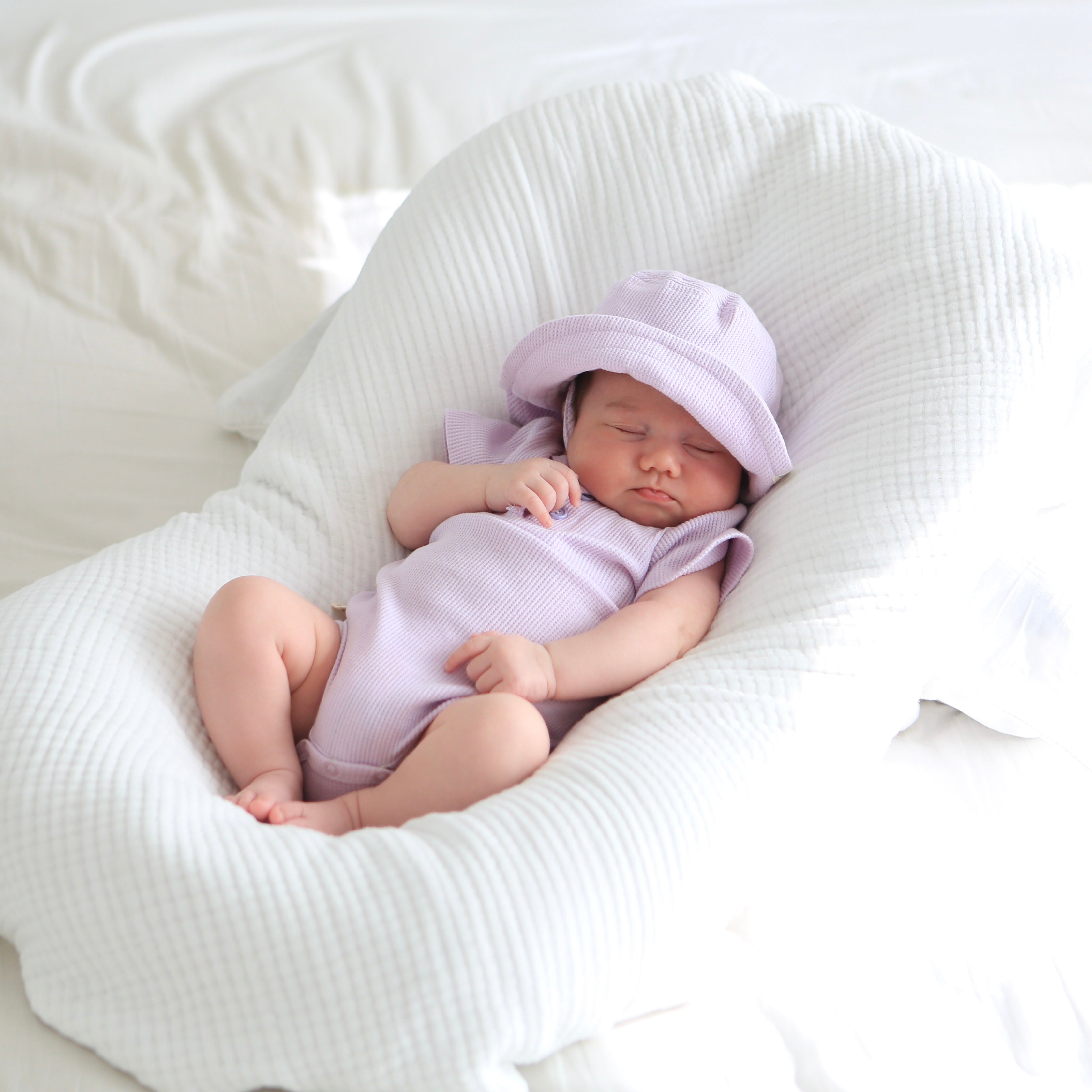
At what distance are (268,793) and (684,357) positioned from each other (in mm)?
550

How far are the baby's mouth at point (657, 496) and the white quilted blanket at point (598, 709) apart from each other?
98 mm

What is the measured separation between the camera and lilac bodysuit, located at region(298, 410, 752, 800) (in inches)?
36.5

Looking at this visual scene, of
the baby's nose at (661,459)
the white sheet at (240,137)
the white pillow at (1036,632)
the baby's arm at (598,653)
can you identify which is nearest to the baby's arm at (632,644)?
the baby's arm at (598,653)

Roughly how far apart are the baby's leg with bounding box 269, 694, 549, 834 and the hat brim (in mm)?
349

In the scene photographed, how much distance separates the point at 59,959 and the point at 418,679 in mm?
344

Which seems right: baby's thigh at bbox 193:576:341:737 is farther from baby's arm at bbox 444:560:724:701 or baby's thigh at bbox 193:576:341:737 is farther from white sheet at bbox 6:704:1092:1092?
white sheet at bbox 6:704:1092:1092

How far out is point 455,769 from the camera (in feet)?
2.78

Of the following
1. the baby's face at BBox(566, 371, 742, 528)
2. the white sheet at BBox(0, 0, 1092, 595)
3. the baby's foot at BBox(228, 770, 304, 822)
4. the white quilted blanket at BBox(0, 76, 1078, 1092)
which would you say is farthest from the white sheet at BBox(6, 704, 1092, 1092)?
the white sheet at BBox(0, 0, 1092, 595)

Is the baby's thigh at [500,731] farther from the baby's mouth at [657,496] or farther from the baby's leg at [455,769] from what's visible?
the baby's mouth at [657,496]

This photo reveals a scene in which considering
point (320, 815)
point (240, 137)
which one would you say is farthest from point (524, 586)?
point (240, 137)

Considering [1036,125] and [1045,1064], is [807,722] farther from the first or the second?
[1036,125]

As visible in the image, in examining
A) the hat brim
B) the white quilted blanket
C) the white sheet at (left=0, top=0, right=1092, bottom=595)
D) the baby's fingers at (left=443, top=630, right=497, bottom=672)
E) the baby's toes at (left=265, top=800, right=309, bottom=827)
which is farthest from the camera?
the white sheet at (left=0, top=0, right=1092, bottom=595)

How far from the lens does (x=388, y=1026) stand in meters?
0.68

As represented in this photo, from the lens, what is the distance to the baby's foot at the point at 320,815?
0.84m
